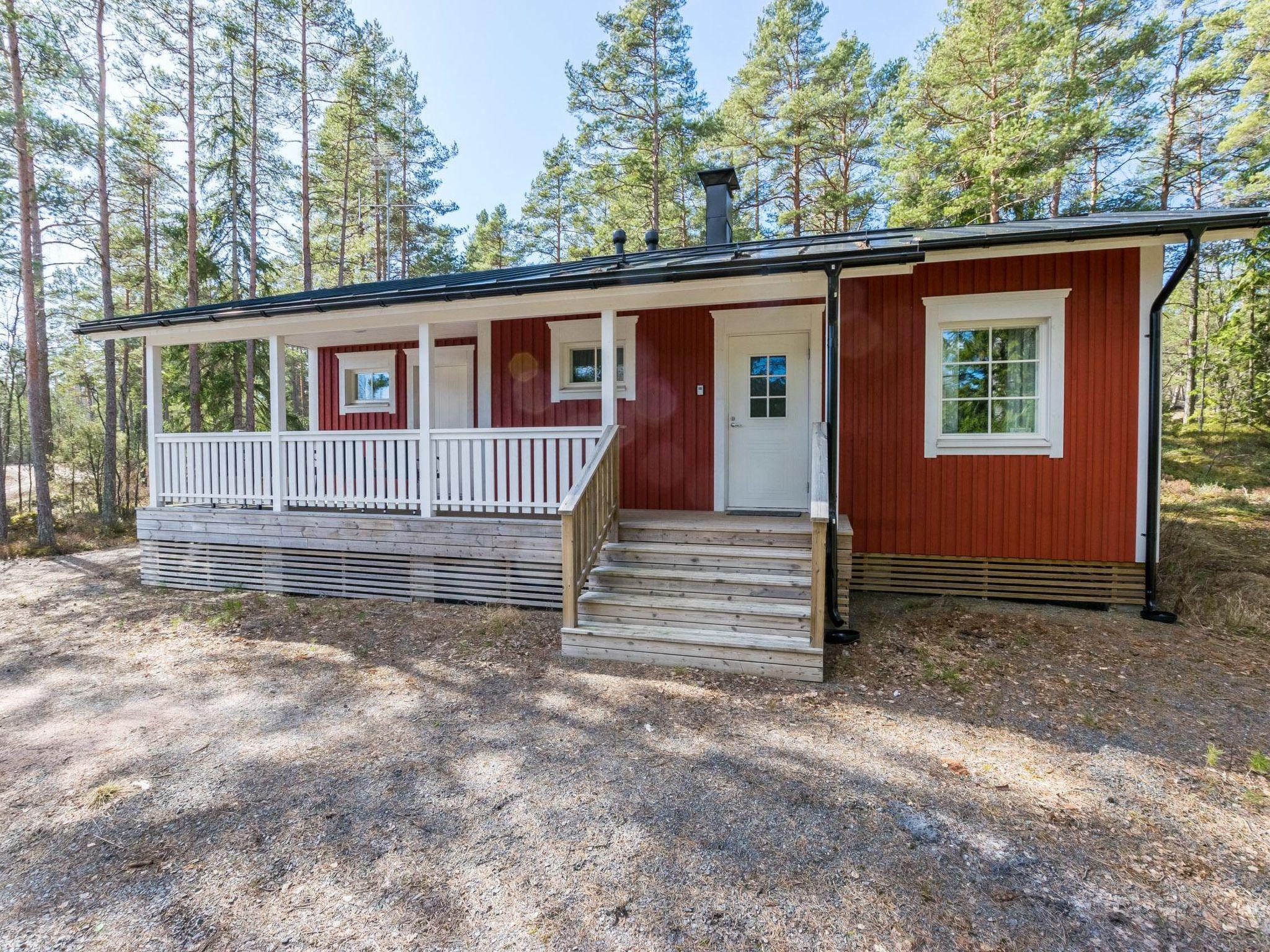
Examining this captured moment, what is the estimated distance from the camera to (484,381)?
22.8 feet

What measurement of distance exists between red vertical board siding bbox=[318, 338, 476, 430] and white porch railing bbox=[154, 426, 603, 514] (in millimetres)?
1631

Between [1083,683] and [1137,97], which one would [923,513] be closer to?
[1083,683]

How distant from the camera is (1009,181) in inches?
456

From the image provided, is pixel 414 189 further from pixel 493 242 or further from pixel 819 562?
pixel 819 562

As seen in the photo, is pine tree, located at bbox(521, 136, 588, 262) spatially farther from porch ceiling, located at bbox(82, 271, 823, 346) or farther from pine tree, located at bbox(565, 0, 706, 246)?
porch ceiling, located at bbox(82, 271, 823, 346)

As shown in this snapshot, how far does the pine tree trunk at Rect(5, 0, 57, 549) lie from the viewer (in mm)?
8828

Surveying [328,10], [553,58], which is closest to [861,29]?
[553,58]

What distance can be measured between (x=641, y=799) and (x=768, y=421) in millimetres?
4235

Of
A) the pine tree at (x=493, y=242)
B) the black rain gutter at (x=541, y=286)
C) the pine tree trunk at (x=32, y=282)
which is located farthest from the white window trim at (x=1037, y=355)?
the pine tree at (x=493, y=242)

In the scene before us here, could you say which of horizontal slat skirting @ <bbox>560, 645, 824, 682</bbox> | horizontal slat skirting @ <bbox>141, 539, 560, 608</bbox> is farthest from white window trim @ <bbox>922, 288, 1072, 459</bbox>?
horizontal slat skirting @ <bbox>141, 539, 560, 608</bbox>

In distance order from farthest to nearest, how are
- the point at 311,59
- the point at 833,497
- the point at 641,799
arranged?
the point at 311,59
the point at 833,497
the point at 641,799

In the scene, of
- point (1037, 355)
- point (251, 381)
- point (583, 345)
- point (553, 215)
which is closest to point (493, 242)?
point (553, 215)

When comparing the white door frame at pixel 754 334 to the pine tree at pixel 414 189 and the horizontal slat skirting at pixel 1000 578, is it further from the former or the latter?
the pine tree at pixel 414 189

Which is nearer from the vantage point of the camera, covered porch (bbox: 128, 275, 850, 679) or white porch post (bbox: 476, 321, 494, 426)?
covered porch (bbox: 128, 275, 850, 679)
